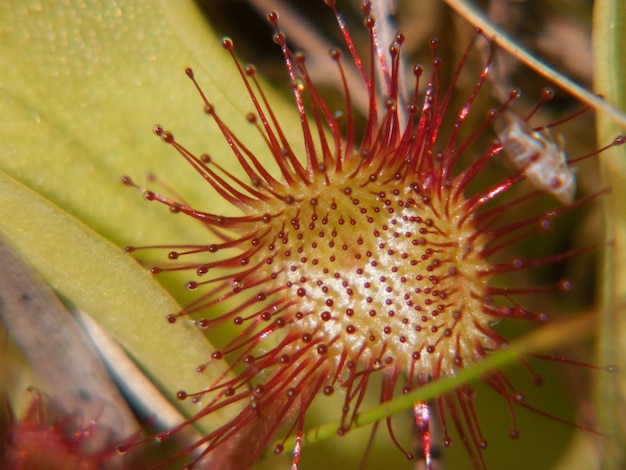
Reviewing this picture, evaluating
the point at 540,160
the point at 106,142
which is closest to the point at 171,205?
the point at 106,142

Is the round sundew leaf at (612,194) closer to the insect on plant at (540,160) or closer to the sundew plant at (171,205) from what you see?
the sundew plant at (171,205)

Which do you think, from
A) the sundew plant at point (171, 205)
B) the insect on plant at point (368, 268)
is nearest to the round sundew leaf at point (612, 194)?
the sundew plant at point (171, 205)

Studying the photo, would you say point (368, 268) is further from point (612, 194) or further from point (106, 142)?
point (106, 142)

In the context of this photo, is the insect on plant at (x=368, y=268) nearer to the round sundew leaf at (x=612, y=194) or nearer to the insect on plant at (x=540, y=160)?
the insect on plant at (x=540, y=160)

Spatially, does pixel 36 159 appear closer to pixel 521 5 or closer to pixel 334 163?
pixel 334 163

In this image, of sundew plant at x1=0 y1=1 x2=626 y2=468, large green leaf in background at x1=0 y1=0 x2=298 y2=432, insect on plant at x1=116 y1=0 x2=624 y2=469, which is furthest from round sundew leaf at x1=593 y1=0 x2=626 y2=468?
large green leaf in background at x1=0 y1=0 x2=298 y2=432

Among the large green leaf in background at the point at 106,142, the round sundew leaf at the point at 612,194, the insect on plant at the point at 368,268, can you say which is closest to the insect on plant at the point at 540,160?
the insect on plant at the point at 368,268

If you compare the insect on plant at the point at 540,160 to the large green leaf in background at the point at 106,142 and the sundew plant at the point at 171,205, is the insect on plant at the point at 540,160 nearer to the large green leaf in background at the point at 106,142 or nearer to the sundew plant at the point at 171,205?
the sundew plant at the point at 171,205

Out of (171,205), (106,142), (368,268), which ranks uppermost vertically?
(106,142)
